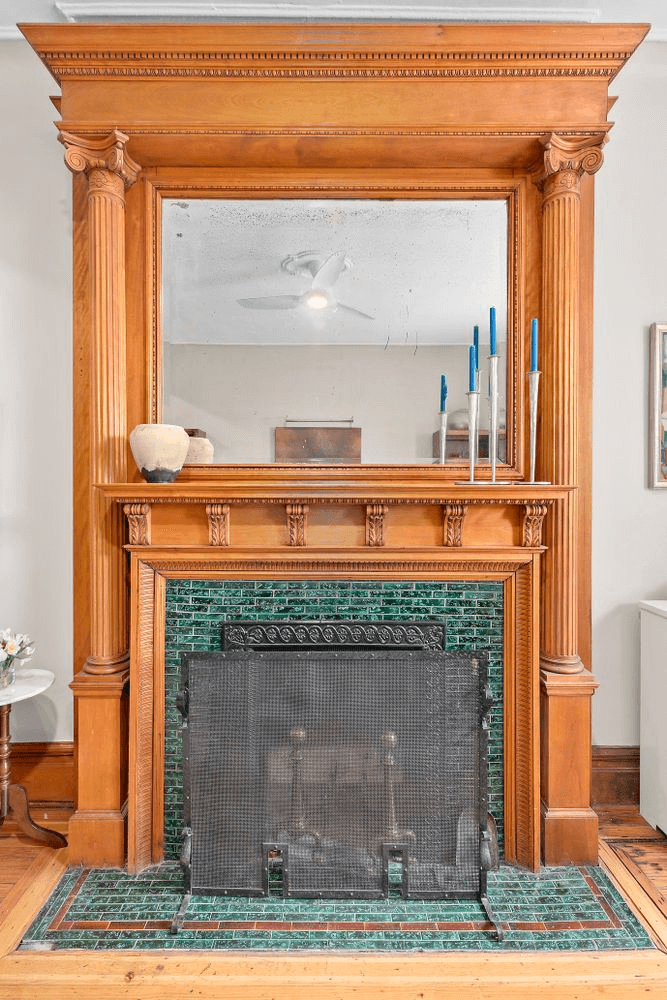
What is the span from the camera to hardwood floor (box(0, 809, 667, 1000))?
149 cm

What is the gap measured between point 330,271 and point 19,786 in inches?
78.0

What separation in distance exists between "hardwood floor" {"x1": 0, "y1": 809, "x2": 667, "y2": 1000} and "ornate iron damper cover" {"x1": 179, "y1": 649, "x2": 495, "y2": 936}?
20 centimetres

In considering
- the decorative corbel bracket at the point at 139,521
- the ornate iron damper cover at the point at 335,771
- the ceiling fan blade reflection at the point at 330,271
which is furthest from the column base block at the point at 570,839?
the ceiling fan blade reflection at the point at 330,271

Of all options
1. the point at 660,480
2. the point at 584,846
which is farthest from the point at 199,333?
the point at 584,846

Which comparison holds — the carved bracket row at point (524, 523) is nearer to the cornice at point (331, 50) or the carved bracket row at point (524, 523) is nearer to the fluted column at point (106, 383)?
the fluted column at point (106, 383)

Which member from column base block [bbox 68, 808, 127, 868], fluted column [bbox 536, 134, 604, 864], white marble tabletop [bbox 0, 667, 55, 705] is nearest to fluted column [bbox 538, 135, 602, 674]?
fluted column [bbox 536, 134, 604, 864]

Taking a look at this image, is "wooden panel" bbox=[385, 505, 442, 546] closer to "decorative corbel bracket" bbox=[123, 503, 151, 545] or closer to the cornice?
"decorative corbel bracket" bbox=[123, 503, 151, 545]

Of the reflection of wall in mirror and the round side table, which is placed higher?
the reflection of wall in mirror

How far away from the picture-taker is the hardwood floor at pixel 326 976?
1487 millimetres

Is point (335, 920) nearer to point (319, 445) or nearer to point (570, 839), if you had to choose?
point (570, 839)

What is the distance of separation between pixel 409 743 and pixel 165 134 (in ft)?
6.48

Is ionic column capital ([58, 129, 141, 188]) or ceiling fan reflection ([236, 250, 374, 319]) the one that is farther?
ceiling fan reflection ([236, 250, 374, 319])

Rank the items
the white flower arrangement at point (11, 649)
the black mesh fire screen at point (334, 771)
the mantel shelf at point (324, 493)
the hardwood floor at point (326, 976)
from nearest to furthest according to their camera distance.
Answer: the hardwood floor at point (326, 976) → the black mesh fire screen at point (334, 771) → the mantel shelf at point (324, 493) → the white flower arrangement at point (11, 649)

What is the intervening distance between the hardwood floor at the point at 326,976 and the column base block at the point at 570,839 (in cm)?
31
